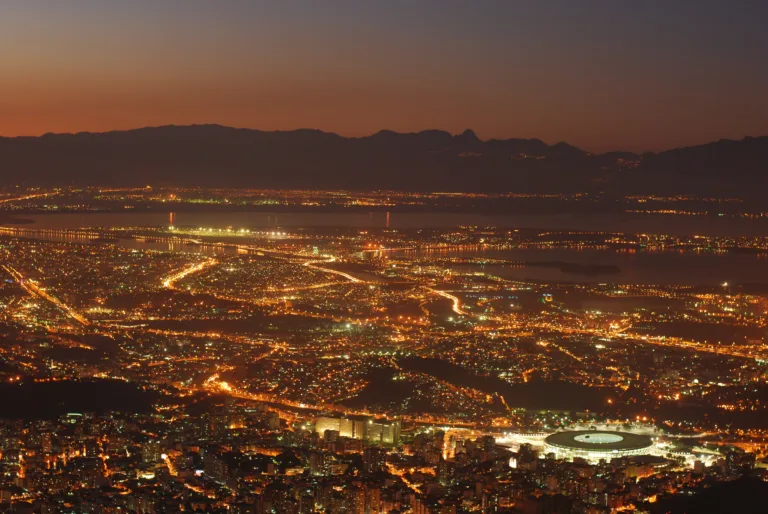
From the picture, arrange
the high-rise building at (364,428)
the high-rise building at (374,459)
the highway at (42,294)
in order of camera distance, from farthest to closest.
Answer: the highway at (42,294) → the high-rise building at (364,428) → the high-rise building at (374,459)

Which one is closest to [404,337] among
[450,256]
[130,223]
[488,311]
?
[488,311]

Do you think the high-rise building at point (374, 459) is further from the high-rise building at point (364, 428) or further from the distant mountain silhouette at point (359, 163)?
the distant mountain silhouette at point (359, 163)

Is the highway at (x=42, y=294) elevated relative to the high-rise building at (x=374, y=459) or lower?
lower

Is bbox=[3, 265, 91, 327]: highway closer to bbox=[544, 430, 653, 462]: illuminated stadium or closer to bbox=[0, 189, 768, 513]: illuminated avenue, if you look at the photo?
bbox=[0, 189, 768, 513]: illuminated avenue

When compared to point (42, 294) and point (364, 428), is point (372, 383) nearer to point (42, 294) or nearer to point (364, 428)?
point (364, 428)

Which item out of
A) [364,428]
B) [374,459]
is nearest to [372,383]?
[364,428]

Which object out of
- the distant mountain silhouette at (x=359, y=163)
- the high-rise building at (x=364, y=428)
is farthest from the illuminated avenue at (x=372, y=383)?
the distant mountain silhouette at (x=359, y=163)

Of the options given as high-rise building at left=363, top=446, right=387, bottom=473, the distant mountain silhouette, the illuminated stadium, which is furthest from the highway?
the distant mountain silhouette
